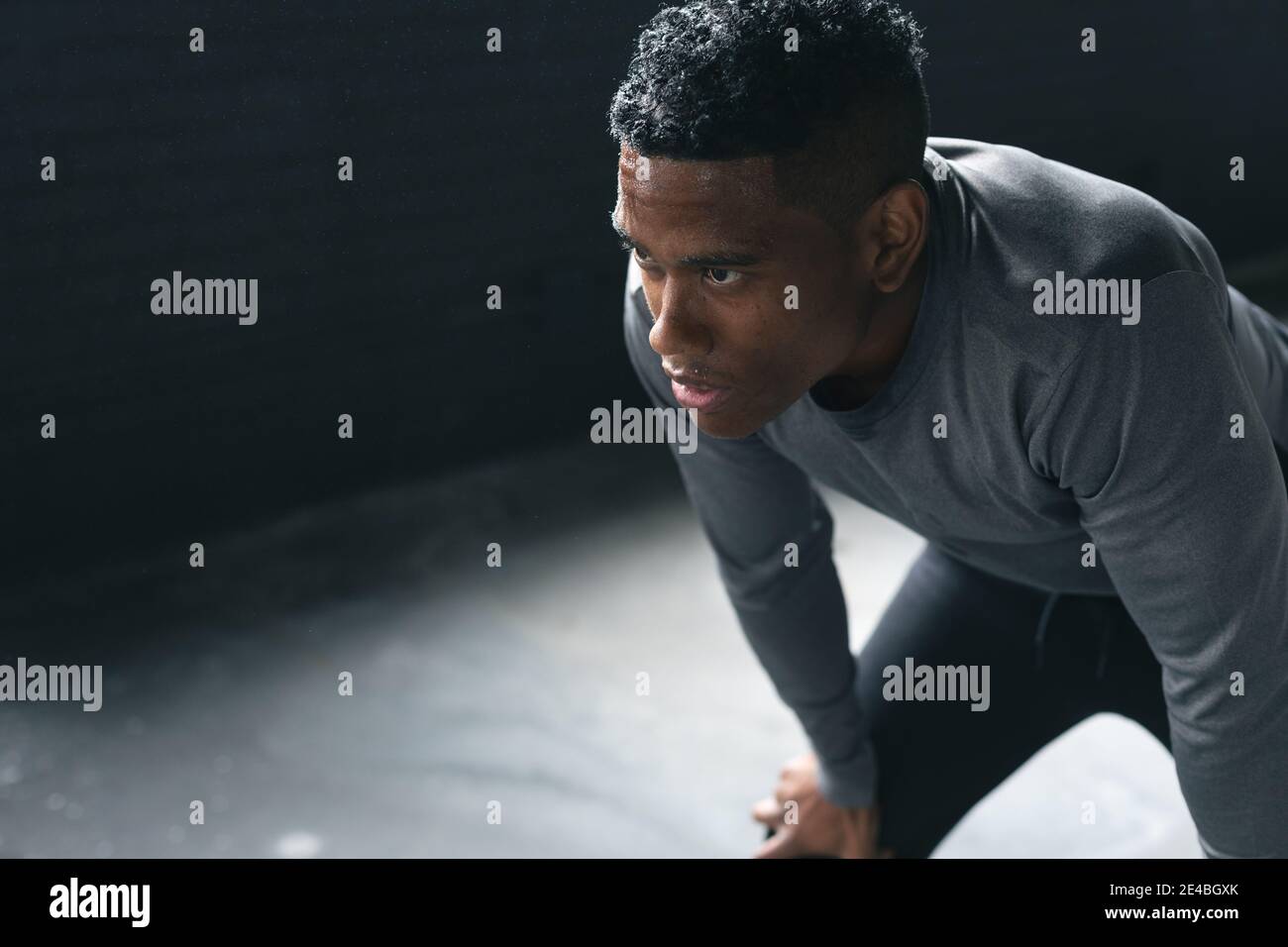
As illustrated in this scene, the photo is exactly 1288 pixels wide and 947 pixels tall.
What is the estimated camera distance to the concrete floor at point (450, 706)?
2.25 metres

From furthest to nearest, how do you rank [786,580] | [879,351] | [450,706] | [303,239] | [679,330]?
[303,239], [450,706], [786,580], [879,351], [679,330]

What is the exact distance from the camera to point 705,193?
1134 mm

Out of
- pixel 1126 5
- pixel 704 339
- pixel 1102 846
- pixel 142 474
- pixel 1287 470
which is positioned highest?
pixel 1126 5

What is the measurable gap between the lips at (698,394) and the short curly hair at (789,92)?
0.18 m

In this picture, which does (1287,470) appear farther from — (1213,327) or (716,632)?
(716,632)

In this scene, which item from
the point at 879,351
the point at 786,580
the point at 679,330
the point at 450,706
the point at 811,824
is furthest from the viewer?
the point at 450,706

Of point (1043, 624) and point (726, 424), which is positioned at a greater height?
point (726, 424)

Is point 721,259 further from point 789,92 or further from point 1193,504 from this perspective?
point 1193,504

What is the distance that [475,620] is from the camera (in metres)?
2.70

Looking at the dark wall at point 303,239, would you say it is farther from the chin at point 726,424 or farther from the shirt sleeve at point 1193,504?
the shirt sleeve at point 1193,504

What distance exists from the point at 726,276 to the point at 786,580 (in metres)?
0.64


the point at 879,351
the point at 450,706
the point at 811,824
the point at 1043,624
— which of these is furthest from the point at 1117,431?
the point at 450,706

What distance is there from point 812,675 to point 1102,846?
2.27 feet
